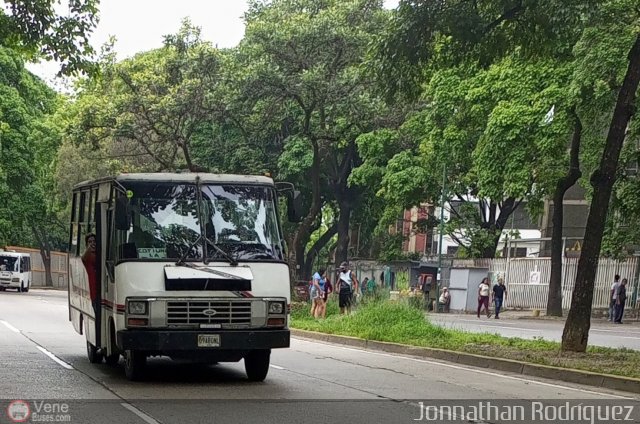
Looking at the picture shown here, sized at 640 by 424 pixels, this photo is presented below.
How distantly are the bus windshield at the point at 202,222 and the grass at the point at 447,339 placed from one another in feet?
18.9

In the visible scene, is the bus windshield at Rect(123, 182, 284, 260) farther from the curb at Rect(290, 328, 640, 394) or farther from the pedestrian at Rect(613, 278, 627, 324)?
the pedestrian at Rect(613, 278, 627, 324)

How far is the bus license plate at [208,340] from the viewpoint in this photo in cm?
1190

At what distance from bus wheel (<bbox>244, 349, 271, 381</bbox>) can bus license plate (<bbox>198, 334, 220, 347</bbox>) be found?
1.06m

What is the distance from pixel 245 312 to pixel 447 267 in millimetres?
38255

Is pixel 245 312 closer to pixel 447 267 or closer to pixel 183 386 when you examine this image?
pixel 183 386

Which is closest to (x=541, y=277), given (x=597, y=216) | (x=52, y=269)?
(x=597, y=216)

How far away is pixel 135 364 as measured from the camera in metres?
12.5

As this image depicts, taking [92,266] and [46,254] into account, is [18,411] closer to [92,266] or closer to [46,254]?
[92,266]

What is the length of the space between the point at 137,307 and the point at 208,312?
0.88 metres

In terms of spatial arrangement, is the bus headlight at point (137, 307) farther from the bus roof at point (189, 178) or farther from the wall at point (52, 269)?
the wall at point (52, 269)

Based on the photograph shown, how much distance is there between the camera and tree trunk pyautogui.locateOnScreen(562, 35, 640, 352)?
1698 cm

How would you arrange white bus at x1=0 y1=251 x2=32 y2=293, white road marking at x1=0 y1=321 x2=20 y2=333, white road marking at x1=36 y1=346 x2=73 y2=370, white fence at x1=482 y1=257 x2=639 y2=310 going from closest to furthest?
white road marking at x1=36 y1=346 x2=73 y2=370 < white road marking at x1=0 y1=321 x2=20 y2=333 < white fence at x1=482 y1=257 x2=639 y2=310 < white bus at x1=0 y1=251 x2=32 y2=293

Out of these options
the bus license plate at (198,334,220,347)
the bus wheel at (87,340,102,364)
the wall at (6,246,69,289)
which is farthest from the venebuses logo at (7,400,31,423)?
the wall at (6,246,69,289)

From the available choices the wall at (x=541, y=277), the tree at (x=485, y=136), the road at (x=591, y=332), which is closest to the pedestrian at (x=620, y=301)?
the road at (x=591, y=332)
